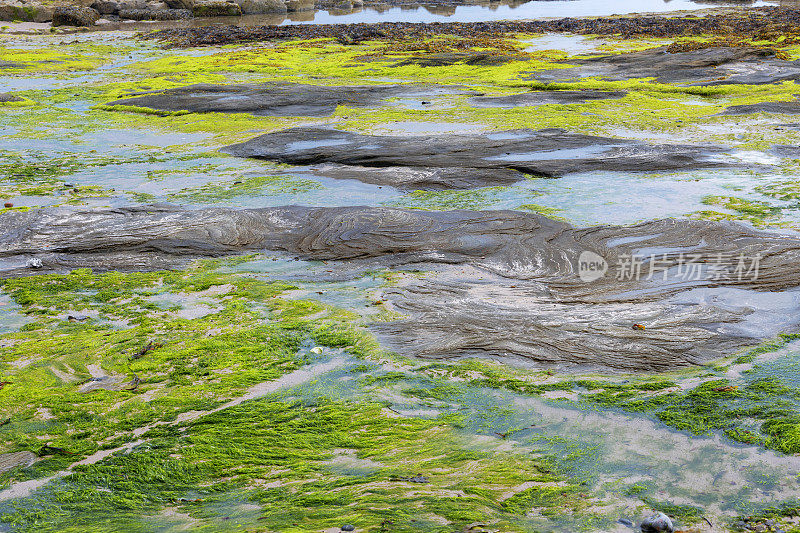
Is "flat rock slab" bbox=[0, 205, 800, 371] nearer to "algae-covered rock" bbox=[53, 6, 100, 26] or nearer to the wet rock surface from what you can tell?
the wet rock surface

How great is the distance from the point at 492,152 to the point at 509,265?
4524mm

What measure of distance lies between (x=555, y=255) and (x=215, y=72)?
19.0 meters

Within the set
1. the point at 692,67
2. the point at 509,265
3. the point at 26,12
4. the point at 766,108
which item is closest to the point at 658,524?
the point at 509,265

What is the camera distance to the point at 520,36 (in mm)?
31688

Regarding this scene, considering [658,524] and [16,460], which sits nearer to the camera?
[658,524]

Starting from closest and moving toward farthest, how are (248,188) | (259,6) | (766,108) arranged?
(248,188)
(766,108)
(259,6)

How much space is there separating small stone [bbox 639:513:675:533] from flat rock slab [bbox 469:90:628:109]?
1241 centimetres

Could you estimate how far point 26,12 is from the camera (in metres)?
44.3

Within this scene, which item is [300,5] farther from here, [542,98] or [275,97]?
[542,98]

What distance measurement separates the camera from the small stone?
10.1 feet

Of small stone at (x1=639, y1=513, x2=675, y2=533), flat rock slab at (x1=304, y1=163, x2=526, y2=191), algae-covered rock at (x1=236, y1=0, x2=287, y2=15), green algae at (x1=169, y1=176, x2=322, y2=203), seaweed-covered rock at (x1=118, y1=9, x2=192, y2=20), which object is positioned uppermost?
algae-covered rock at (x1=236, y1=0, x2=287, y2=15)

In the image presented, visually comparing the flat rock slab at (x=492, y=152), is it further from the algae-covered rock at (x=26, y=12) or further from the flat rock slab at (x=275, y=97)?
the algae-covered rock at (x=26, y=12)

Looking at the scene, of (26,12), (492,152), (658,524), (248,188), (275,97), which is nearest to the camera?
(658,524)

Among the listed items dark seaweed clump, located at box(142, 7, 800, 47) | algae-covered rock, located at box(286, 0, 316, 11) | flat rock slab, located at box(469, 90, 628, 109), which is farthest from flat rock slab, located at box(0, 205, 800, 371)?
Answer: algae-covered rock, located at box(286, 0, 316, 11)
